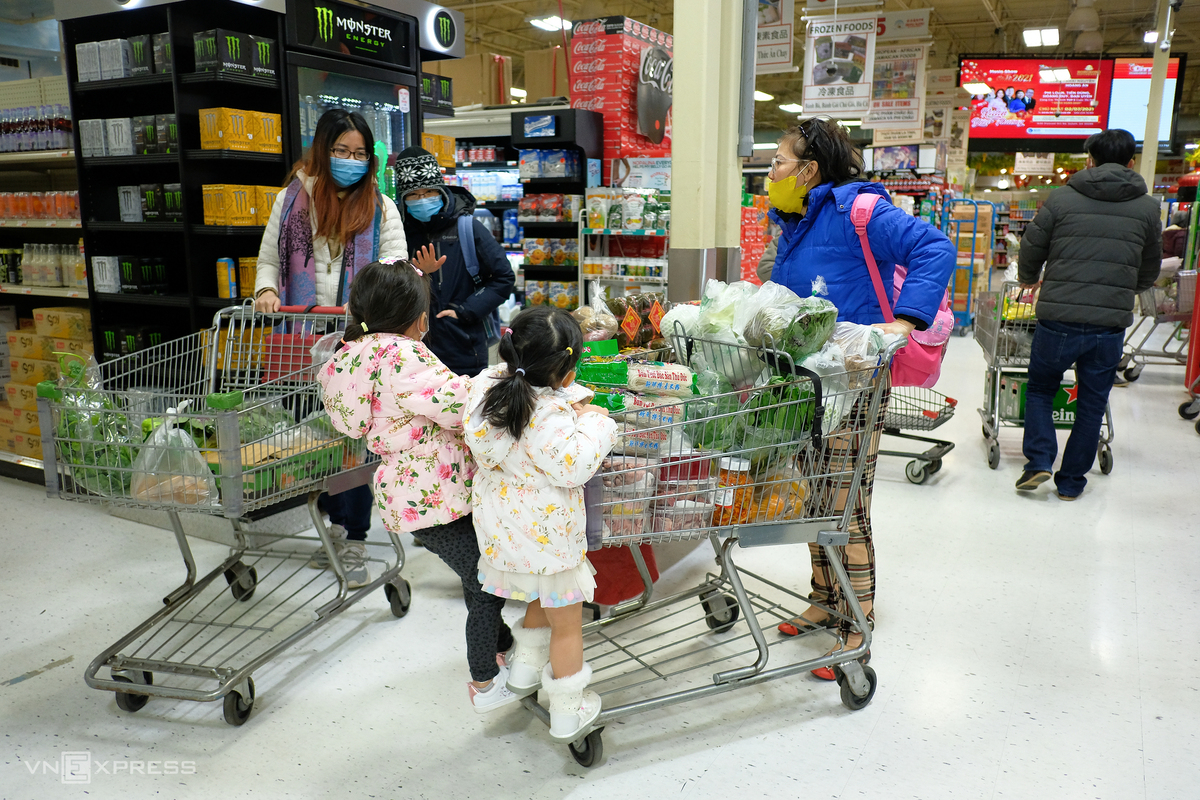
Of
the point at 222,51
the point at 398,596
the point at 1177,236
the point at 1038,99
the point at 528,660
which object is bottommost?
the point at 398,596

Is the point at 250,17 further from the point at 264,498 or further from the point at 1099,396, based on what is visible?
the point at 1099,396

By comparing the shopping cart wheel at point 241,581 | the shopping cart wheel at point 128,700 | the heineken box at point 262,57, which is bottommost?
the shopping cart wheel at point 128,700

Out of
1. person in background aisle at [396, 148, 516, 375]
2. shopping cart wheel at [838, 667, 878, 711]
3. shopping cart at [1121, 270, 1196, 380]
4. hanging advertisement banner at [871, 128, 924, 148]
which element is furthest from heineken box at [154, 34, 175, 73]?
hanging advertisement banner at [871, 128, 924, 148]

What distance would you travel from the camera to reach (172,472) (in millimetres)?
2332

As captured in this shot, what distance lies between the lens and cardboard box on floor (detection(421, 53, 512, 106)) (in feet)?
35.4

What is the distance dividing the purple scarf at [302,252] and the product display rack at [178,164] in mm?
727

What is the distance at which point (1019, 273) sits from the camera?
15.6 ft

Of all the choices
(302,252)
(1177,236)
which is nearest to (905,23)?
(1177,236)

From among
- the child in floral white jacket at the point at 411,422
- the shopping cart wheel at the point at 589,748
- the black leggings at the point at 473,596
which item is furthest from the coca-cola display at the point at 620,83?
the shopping cart wheel at the point at 589,748

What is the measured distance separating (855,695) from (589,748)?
0.85m

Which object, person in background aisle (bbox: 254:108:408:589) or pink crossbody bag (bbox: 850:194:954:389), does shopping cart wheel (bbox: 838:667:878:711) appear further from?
person in background aisle (bbox: 254:108:408:589)

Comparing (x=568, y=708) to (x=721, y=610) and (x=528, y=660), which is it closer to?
(x=528, y=660)

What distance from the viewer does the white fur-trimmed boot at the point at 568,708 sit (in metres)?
2.15

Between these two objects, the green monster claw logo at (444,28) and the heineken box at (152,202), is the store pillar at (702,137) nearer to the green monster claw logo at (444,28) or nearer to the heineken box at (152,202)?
the green monster claw logo at (444,28)
